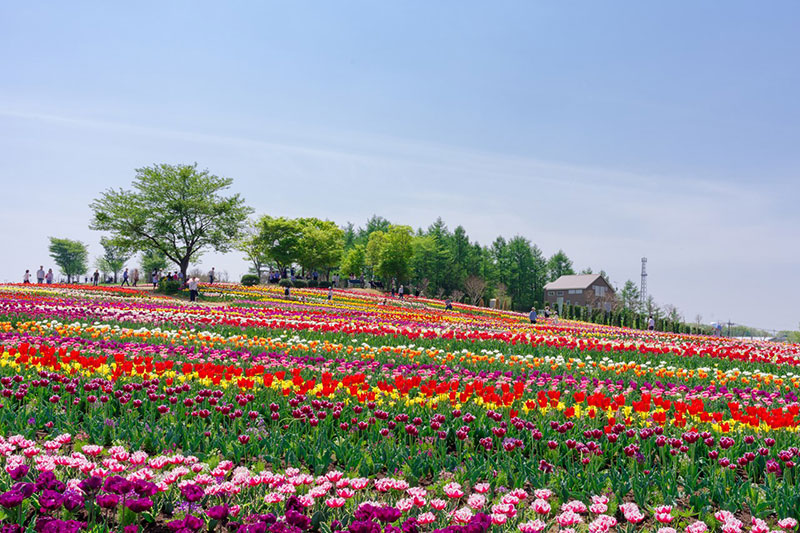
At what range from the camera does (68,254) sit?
9619 cm

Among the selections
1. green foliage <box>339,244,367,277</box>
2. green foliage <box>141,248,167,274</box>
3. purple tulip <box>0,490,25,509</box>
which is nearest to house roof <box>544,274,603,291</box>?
green foliage <box>339,244,367,277</box>

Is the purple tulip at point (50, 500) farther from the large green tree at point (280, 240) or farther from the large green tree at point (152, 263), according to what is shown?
the large green tree at point (152, 263)

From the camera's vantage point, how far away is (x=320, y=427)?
495 cm

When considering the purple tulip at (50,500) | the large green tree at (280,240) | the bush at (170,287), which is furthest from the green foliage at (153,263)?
the purple tulip at (50,500)

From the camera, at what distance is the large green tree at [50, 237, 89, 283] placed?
9556cm

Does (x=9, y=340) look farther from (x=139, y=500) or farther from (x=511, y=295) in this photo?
(x=511, y=295)

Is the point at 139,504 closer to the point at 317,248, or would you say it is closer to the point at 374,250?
the point at 317,248

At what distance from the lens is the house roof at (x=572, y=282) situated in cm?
8544

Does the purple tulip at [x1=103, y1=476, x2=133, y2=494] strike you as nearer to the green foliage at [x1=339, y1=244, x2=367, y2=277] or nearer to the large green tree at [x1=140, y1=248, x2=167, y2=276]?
the green foliage at [x1=339, y1=244, x2=367, y2=277]

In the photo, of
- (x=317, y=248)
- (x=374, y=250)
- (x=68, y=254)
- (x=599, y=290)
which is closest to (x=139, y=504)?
(x=317, y=248)

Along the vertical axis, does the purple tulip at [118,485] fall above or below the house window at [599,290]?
below

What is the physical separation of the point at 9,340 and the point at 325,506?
8.27m

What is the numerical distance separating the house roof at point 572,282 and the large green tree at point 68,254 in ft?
253

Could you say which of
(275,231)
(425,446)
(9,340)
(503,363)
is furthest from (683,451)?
(275,231)
